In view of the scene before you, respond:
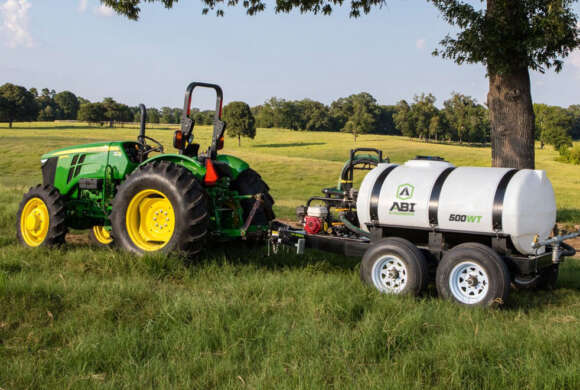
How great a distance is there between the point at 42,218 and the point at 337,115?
96.3 meters

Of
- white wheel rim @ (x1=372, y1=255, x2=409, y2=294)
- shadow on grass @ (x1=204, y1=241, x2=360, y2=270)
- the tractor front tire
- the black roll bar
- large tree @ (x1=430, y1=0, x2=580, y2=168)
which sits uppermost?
large tree @ (x1=430, y1=0, x2=580, y2=168)

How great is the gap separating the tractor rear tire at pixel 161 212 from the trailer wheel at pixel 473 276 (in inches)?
109

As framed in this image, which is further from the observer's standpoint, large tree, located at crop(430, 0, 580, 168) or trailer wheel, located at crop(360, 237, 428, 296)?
large tree, located at crop(430, 0, 580, 168)

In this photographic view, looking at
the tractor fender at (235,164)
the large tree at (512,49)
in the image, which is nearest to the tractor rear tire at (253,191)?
the tractor fender at (235,164)

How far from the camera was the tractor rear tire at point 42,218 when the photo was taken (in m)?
7.10

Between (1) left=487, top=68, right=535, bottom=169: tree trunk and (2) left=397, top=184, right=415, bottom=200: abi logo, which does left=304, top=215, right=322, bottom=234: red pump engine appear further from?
(1) left=487, top=68, right=535, bottom=169: tree trunk

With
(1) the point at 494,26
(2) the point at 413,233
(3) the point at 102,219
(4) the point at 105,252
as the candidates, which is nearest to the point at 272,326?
(2) the point at 413,233

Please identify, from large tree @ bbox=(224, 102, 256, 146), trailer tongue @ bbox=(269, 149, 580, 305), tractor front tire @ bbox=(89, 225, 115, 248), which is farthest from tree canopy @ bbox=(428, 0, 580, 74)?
large tree @ bbox=(224, 102, 256, 146)

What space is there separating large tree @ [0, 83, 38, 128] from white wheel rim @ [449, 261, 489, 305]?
77.2m

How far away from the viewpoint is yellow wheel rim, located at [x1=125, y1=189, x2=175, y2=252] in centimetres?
643

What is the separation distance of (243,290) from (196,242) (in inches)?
42.9

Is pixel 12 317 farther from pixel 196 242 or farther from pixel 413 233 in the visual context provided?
pixel 413 233

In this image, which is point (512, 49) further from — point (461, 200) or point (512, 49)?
point (461, 200)

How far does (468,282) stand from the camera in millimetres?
5309
